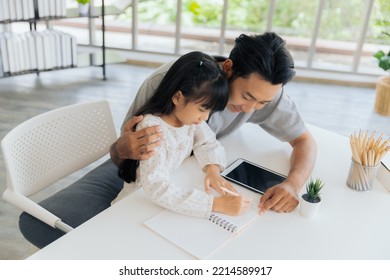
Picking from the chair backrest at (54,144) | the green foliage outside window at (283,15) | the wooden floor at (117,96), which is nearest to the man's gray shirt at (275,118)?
the chair backrest at (54,144)

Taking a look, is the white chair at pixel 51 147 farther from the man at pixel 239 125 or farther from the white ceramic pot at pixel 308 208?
the white ceramic pot at pixel 308 208

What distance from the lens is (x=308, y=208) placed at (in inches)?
50.8

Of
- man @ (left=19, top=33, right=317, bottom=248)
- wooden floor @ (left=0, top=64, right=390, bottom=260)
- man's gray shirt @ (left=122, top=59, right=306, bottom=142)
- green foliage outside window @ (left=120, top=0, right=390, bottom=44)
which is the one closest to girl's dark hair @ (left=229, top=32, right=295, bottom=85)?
man @ (left=19, top=33, right=317, bottom=248)

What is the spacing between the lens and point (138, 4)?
4852mm

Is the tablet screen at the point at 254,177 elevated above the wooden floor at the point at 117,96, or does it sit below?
above

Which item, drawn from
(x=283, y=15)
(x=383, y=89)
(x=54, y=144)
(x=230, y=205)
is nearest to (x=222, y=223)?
(x=230, y=205)

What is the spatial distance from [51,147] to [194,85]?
1.93 feet

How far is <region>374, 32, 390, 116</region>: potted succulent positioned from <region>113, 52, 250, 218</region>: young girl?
2838mm

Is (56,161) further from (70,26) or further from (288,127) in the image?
(70,26)

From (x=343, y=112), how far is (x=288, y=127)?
2.52 meters

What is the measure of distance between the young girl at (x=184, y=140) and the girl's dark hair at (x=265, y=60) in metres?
0.09

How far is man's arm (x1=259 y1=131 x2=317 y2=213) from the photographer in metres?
1.33

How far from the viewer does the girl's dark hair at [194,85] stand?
1337 millimetres
